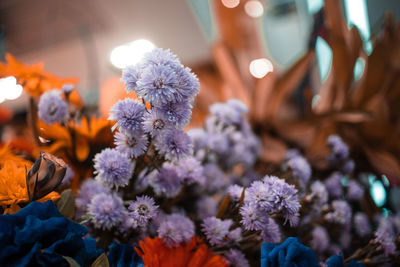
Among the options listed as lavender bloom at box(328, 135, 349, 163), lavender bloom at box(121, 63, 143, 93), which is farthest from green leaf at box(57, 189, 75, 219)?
lavender bloom at box(328, 135, 349, 163)

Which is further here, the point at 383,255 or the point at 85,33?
the point at 85,33

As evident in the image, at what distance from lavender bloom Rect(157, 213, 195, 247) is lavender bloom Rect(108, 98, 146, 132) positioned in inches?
3.5

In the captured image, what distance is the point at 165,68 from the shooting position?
203 mm

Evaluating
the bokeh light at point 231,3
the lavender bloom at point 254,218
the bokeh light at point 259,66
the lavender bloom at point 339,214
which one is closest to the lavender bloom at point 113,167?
the lavender bloom at point 254,218

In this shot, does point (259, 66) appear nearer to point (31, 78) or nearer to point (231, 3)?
point (231, 3)

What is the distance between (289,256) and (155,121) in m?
0.14

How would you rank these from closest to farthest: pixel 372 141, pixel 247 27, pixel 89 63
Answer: pixel 372 141
pixel 247 27
pixel 89 63

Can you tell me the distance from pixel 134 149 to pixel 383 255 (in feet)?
0.88

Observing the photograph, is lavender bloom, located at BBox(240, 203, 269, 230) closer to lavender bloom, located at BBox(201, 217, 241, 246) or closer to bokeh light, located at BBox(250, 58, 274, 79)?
lavender bloom, located at BBox(201, 217, 241, 246)

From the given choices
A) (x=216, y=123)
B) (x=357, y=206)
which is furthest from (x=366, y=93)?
(x=216, y=123)

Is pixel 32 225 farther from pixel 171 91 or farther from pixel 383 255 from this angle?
pixel 383 255

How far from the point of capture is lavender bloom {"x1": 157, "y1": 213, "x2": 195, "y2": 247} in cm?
24

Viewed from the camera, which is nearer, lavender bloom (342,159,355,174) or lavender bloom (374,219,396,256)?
lavender bloom (374,219,396,256)

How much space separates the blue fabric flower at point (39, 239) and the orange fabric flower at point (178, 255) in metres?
0.05
